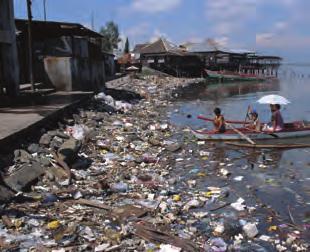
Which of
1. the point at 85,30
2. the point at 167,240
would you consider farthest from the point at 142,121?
the point at 167,240

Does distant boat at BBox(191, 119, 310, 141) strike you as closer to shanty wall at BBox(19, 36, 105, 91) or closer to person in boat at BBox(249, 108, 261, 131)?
person in boat at BBox(249, 108, 261, 131)

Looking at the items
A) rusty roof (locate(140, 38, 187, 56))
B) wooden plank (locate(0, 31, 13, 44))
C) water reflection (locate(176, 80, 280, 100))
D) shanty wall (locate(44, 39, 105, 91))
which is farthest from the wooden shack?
wooden plank (locate(0, 31, 13, 44))

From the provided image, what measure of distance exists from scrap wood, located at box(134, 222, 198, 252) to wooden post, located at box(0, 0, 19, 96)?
9851mm

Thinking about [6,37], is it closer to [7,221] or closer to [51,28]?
[51,28]

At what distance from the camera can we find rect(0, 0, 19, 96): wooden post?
1323 cm

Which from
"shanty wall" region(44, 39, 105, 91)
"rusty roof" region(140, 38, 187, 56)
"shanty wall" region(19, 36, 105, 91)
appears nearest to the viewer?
"shanty wall" region(44, 39, 105, 91)

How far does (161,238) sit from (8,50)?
419 inches

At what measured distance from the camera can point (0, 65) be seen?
45.7ft

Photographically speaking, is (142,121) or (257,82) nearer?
(142,121)

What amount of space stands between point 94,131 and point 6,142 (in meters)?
4.17

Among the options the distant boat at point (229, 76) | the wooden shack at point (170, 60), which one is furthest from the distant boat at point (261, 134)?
Result: the wooden shack at point (170, 60)

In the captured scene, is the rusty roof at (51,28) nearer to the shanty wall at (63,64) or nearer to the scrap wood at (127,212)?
the shanty wall at (63,64)

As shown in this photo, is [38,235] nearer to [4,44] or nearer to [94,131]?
[94,131]

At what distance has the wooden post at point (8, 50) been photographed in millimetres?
13227
